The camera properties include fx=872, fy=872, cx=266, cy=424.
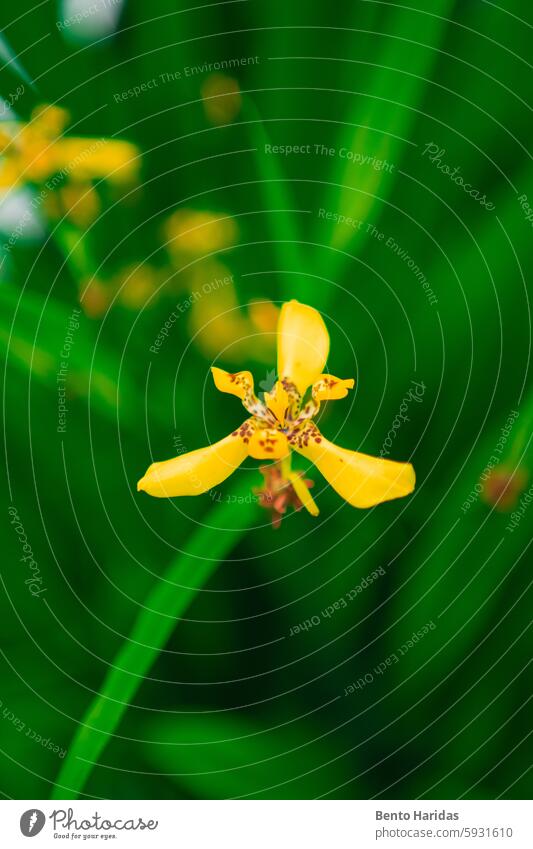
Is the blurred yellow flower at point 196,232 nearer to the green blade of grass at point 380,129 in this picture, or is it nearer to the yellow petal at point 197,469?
the green blade of grass at point 380,129

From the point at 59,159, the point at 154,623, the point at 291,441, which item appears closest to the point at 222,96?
the point at 59,159

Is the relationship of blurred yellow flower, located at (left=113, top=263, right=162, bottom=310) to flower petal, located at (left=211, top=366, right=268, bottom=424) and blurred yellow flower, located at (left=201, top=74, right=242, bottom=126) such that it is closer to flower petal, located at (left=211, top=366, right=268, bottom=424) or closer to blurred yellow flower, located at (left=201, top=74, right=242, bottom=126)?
flower petal, located at (left=211, top=366, right=268, bottom=424)

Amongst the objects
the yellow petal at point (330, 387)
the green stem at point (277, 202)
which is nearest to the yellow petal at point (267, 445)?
the yellow petal at point (330, 387)

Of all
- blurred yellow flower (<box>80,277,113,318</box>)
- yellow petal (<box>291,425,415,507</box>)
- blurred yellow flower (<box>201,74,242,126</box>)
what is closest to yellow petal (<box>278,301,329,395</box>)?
yellow petal (<box>291,425,415,507</box>)

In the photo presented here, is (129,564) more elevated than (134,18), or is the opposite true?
(134,18)
